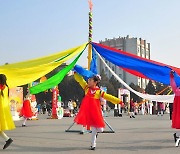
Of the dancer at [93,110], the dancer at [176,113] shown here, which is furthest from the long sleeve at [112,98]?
the dancer at [176,113]

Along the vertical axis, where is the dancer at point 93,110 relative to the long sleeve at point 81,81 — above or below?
below

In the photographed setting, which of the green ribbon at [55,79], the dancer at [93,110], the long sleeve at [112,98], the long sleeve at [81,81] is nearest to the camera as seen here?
the dancer at [93,110]

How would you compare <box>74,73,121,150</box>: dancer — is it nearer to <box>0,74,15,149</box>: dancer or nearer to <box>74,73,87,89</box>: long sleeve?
<box>74,73,87,89</box>: long sleeve

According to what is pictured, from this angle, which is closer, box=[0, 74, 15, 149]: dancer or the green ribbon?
box=[0, 74, 15, 149]: dancer

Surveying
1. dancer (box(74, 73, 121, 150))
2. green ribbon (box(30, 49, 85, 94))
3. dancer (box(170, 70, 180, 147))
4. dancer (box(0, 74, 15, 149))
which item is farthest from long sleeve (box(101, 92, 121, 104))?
green ribbon (box(30, 49, 85, 94))

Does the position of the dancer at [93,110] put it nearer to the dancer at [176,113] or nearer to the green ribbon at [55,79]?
the dancer at [176,113]

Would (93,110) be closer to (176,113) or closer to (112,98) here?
(112,98)

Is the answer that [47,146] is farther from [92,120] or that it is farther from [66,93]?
[66,93]

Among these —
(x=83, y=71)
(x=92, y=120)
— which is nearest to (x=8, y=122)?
(x=92, y=120)

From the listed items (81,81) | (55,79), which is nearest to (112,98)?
(81,81)

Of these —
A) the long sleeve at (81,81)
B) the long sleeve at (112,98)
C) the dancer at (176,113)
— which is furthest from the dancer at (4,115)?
the dancer at (176,113)

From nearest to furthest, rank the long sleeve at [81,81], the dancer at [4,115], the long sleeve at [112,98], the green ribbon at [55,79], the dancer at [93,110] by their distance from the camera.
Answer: the dancer at [4,115]
the dancer at [93,110]
the long sleeve at [112,98]
the long sleeve at [81,81]
the green ribbon at [55,79]

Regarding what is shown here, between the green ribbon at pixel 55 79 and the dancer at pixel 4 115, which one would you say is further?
the green ribbon at pixel 55 79

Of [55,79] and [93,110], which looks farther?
[55,79]
